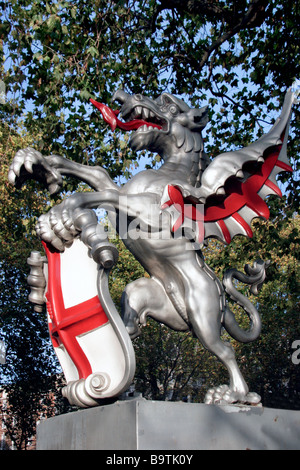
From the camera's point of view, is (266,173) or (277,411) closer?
(277,411)

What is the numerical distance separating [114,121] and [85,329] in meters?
1.59

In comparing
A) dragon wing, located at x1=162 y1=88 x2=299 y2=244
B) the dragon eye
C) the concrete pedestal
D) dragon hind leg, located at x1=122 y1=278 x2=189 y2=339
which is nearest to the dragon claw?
the concrete pedestal

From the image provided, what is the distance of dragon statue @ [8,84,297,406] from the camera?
350cm

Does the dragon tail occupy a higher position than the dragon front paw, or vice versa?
the dragon front paw

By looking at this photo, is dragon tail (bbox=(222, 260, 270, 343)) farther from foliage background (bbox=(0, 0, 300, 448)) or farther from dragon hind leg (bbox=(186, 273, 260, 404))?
foliage background (bbox=(0, 0, 300, 448))

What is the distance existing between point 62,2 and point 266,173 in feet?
11.1

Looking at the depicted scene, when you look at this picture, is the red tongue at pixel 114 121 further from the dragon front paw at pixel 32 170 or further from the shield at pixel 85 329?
the shield at pixel 85 329

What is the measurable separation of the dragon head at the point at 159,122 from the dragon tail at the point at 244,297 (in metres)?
1.04

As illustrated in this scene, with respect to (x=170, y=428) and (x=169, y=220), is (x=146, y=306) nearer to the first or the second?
(x=169, y=220)

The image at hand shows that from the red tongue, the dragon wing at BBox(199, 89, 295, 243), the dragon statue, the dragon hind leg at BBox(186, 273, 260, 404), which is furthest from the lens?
the red tongue

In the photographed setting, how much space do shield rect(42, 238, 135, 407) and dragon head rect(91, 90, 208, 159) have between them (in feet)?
3.68

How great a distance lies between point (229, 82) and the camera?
8914 millimetres

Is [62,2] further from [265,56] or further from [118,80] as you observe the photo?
[265,56]
